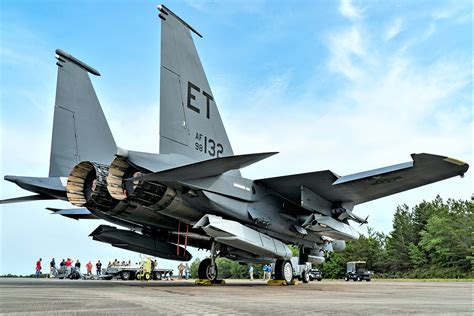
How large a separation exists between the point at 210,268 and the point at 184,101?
4655 millimetres

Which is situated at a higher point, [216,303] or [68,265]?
[216,303]

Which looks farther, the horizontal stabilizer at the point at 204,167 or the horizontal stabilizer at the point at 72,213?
the horizontal stabilizer at the point at 72,213

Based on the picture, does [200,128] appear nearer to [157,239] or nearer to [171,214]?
[171,214]

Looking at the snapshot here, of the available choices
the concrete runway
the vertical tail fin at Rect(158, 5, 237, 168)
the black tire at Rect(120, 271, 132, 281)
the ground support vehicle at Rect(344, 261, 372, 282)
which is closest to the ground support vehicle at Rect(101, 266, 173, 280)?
the black tire at Rect(120, 271, 132, 281)

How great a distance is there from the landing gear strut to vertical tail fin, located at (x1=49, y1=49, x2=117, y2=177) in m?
4.63

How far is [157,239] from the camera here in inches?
522

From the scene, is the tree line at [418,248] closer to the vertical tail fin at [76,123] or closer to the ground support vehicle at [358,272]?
the ground support vehicle at [358,272]

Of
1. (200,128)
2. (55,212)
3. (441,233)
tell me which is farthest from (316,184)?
(441,233)

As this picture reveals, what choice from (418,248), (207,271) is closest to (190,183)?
(207,271)

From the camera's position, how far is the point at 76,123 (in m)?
13.7

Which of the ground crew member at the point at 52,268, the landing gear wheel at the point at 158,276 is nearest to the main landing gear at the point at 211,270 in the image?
the landing gear wheel at the point at 158,276

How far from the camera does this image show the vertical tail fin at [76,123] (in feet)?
43.5

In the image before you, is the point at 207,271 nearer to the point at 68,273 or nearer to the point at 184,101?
the point at 184,101

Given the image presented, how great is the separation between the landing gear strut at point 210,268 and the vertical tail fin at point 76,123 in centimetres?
463
